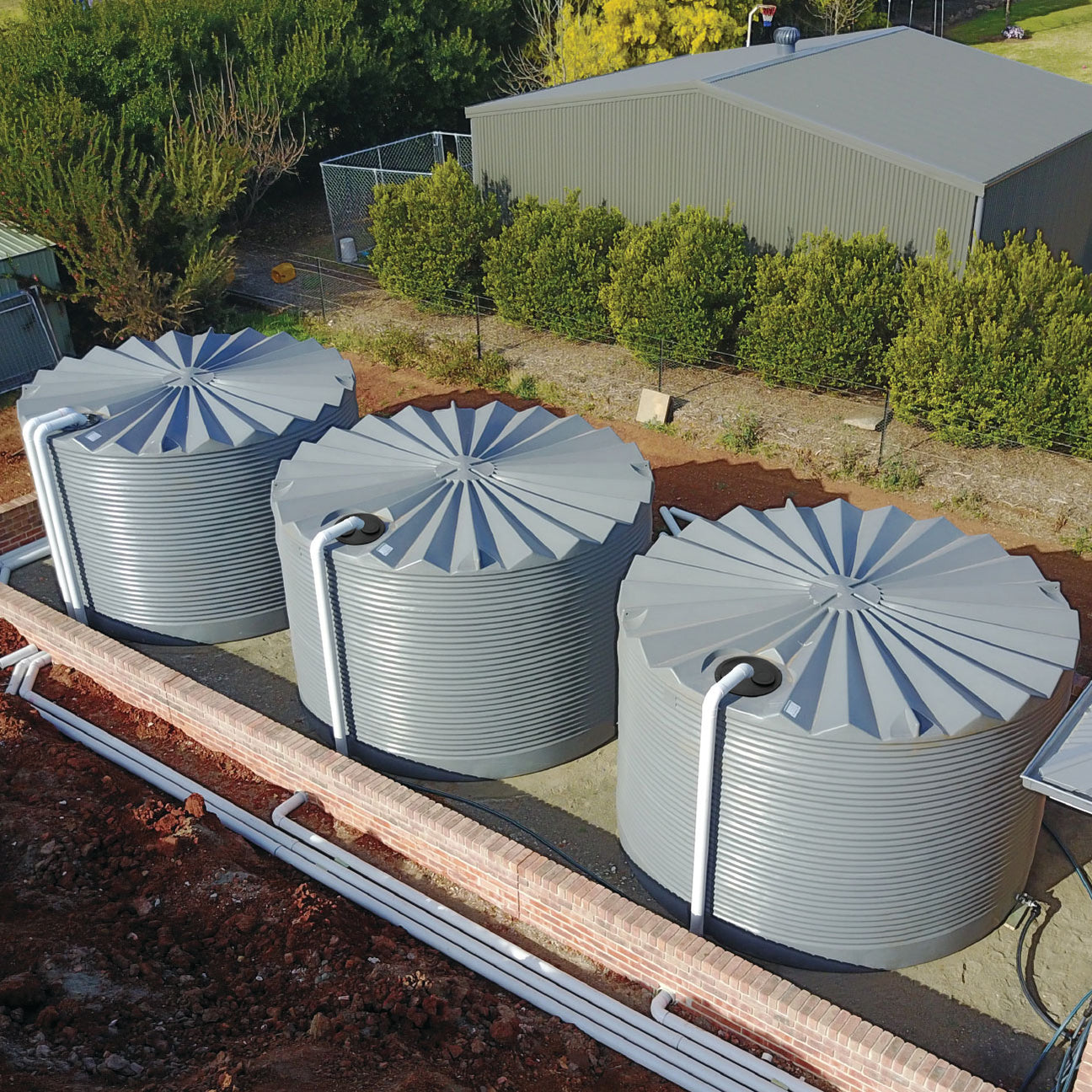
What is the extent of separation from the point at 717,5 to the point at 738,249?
20.6m

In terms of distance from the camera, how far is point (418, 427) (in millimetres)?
13195

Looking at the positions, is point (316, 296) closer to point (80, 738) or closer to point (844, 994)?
point (80, 738)

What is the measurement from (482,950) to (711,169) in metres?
18.2

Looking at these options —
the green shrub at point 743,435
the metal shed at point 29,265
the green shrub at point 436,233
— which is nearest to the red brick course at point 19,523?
the metal shed at point 29,265

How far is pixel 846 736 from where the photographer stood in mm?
8453

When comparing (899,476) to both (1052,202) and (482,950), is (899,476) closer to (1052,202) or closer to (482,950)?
(1052,202)

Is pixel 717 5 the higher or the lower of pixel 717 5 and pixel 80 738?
the higher

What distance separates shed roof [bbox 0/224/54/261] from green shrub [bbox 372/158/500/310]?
7.10 meters

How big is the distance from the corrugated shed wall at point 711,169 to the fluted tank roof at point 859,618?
12.3 m

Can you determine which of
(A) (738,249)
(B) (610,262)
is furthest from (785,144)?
(B) (610,262)

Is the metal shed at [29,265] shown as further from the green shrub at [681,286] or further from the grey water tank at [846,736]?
the grey water tank at [846,736]

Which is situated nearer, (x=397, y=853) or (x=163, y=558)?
(x=397, y=853)

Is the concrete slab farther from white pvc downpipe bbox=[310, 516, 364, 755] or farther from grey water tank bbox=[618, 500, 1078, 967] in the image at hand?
white pvc downpipe bbox=[310, 516, 364, 755]

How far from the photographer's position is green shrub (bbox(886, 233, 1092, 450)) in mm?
18750
